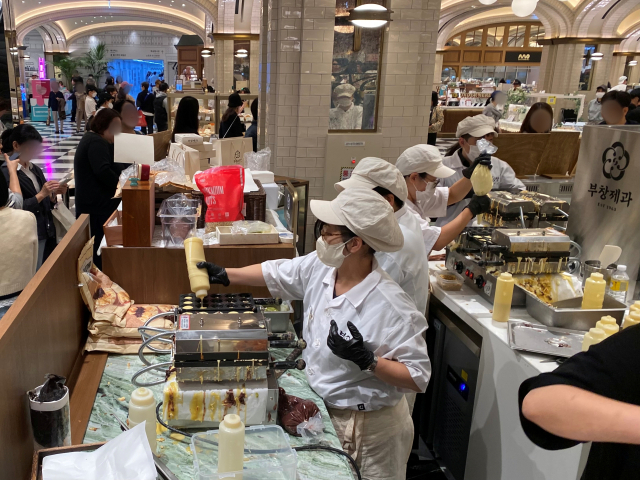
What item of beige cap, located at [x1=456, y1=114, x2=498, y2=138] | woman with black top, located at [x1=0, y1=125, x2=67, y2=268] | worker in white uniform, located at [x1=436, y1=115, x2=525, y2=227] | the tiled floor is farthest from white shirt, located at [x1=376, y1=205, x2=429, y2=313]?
the tiled floor

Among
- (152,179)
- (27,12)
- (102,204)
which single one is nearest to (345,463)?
(152,179)

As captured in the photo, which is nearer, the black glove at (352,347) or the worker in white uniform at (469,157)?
the black glove at (352,347)

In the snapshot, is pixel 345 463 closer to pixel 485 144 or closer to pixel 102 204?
pixel 485 144

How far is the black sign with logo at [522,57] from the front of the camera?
30094mm

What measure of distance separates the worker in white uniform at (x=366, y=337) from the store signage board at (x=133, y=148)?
163cm

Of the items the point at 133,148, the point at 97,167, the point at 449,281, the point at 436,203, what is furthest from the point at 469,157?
the point at 97,167

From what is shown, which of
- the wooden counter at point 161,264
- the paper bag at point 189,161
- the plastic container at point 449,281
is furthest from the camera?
the paper bag at point 189,161

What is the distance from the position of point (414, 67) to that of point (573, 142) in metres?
2.41

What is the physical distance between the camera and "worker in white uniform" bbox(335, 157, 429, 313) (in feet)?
9.29

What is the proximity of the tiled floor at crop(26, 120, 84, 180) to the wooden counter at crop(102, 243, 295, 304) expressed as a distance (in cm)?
697

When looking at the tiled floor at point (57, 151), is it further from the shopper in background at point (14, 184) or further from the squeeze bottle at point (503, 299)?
the squeeze bottle at point (503, 299)

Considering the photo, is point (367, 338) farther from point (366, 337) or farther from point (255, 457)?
point (255, 457)

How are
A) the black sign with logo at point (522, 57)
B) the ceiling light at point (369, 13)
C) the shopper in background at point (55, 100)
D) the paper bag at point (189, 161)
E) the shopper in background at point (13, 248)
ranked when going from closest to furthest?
the shopper in background at point (13, 248) → the paper bag at point (189, 161) → the ceiling light at point (369, 13) → the shopper in background at point (55, 100) → the black sign with logo at point (522, 57)

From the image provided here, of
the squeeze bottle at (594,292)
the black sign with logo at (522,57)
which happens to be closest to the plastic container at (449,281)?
the squeeze bottle at (594,292)
